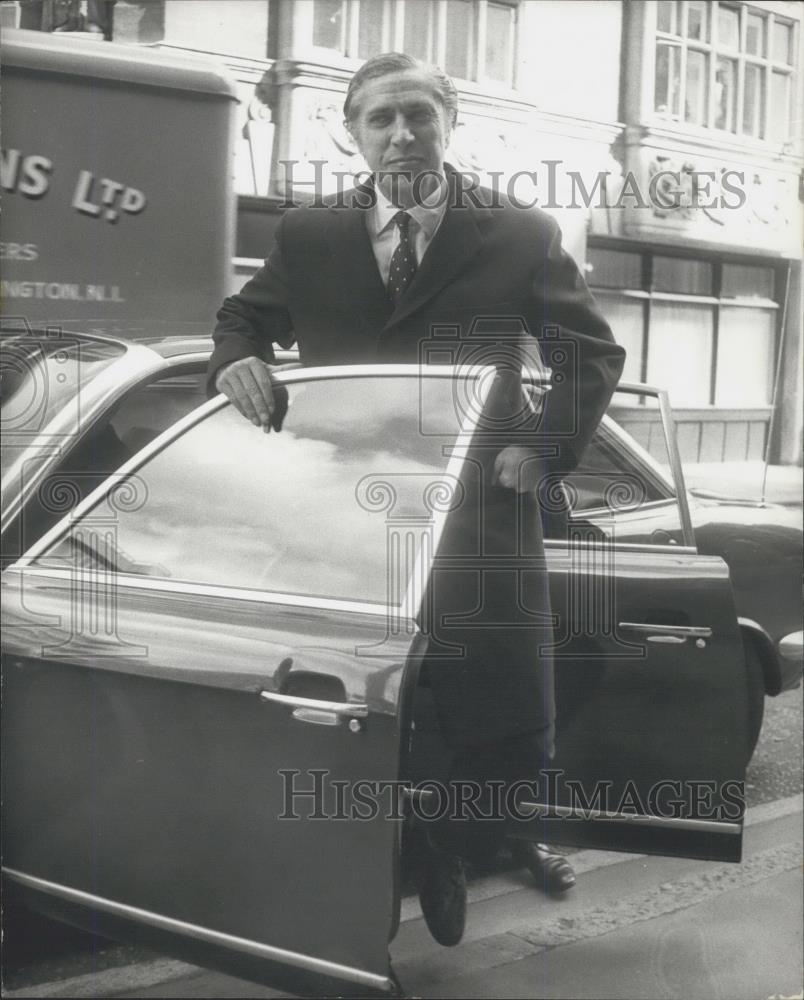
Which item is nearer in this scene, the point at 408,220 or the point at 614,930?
the point at 408,220

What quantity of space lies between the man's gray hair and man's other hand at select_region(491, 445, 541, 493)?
1.74ft

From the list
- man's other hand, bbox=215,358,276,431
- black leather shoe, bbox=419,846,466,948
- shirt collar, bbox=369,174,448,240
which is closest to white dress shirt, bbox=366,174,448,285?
shirt collar, bbox=369,174,448,240

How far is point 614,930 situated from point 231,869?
0.72m

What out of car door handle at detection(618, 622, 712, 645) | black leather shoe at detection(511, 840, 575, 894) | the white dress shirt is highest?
the white dress shirt

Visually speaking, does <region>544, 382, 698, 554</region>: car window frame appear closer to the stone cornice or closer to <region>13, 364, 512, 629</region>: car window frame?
<region>13, 364, 512, 629</region>: car window frame

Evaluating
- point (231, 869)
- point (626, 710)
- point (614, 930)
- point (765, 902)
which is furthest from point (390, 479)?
point (765, 902)

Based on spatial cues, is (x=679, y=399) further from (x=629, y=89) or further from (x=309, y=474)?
(x=309, y=474)

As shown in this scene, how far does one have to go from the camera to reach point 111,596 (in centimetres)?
195

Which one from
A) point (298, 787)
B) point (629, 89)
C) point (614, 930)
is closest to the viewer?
point (298, 787)

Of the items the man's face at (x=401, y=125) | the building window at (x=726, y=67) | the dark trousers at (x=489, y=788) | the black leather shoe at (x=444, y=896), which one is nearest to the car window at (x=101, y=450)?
the man's face at (x=401, y=125)

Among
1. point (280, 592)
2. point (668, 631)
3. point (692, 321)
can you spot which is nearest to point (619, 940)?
point (668, 631)

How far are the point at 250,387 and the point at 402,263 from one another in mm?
311

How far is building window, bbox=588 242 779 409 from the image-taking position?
1974 millimetres

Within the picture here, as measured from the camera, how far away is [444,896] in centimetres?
201
